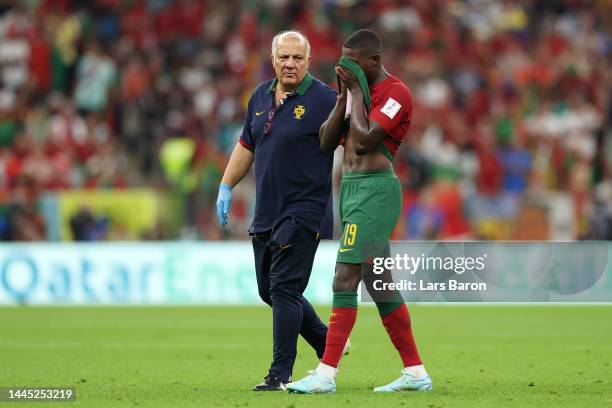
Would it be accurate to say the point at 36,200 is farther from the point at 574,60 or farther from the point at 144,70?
the point at 574,60

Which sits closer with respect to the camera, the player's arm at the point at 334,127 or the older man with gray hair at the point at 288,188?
the player's arm at the point at 334,127

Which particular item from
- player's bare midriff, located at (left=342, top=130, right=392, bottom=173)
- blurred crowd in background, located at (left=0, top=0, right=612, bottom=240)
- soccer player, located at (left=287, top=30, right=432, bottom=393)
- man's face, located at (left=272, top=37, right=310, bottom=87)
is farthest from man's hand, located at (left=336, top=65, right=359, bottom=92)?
blurred crowd in background, located at (left=0, top=0, right=612, bottom=240)

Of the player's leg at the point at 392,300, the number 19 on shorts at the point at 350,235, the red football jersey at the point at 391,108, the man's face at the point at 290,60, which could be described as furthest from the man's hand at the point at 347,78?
the number 19 on shorts at the point at 350,235

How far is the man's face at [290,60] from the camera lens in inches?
348

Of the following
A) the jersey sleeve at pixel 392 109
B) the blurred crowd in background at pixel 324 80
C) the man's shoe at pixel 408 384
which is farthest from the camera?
the blurred crowd in background at pixel 324 80

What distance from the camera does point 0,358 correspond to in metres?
11.7

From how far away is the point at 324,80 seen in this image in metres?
23.7

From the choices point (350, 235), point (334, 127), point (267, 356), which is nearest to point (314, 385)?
point (350, 235)

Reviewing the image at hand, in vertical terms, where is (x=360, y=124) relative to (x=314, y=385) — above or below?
above

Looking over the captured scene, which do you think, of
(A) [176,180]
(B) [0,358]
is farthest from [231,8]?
(B) [0,358]

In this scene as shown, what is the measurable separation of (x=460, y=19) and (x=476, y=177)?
220 inches

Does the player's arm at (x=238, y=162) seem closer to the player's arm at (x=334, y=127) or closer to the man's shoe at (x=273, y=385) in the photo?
the player's arm at (x=334, y=127)

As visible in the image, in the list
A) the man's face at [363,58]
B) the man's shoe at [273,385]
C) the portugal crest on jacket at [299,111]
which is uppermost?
the man's face at [363,58]

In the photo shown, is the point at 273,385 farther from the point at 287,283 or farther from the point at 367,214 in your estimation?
the point at 367,214
